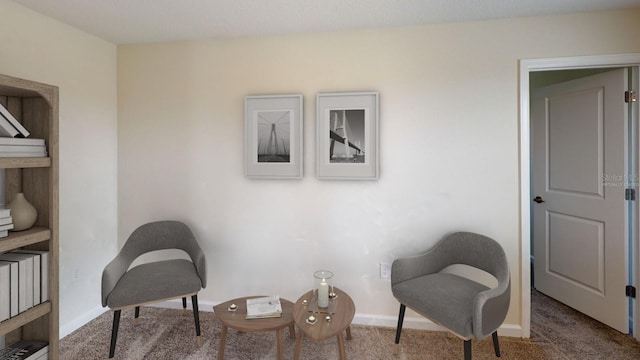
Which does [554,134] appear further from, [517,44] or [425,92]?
[425,92]

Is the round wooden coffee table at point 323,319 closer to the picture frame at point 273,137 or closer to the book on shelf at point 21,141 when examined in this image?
the picture frame at point 273,137

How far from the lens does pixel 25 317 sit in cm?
174

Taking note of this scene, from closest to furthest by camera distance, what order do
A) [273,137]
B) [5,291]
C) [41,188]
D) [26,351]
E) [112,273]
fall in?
[5,291]
[26,351]
[41,188]
[112,273]
[273,137]

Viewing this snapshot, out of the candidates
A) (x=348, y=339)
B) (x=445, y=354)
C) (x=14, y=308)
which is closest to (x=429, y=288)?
(x=445, y=354)

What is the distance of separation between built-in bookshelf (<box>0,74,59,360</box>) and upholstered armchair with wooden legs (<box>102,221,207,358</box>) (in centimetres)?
29

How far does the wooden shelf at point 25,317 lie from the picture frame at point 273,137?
1.53 meters

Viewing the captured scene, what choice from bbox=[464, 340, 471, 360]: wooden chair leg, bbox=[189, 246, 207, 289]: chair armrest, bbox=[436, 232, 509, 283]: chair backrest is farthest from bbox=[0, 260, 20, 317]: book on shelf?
bbox=[436, 232, 509, 283]: chair backrest

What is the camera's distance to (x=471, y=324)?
171 centimetres

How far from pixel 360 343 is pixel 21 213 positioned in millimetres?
2339

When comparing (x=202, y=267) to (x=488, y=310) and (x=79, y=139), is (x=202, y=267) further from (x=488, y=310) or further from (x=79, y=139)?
(x=488, y=310)

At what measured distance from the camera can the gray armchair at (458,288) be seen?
1.72 meters

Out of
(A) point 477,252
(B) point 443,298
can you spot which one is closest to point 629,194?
(A) point 477,252

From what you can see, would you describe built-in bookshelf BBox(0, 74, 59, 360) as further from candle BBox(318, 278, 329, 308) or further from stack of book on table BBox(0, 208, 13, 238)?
candle BBox(318, 278, 329, 308)

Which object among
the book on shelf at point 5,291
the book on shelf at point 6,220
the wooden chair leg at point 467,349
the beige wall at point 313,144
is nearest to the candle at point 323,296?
the beige wall at point 313,144
